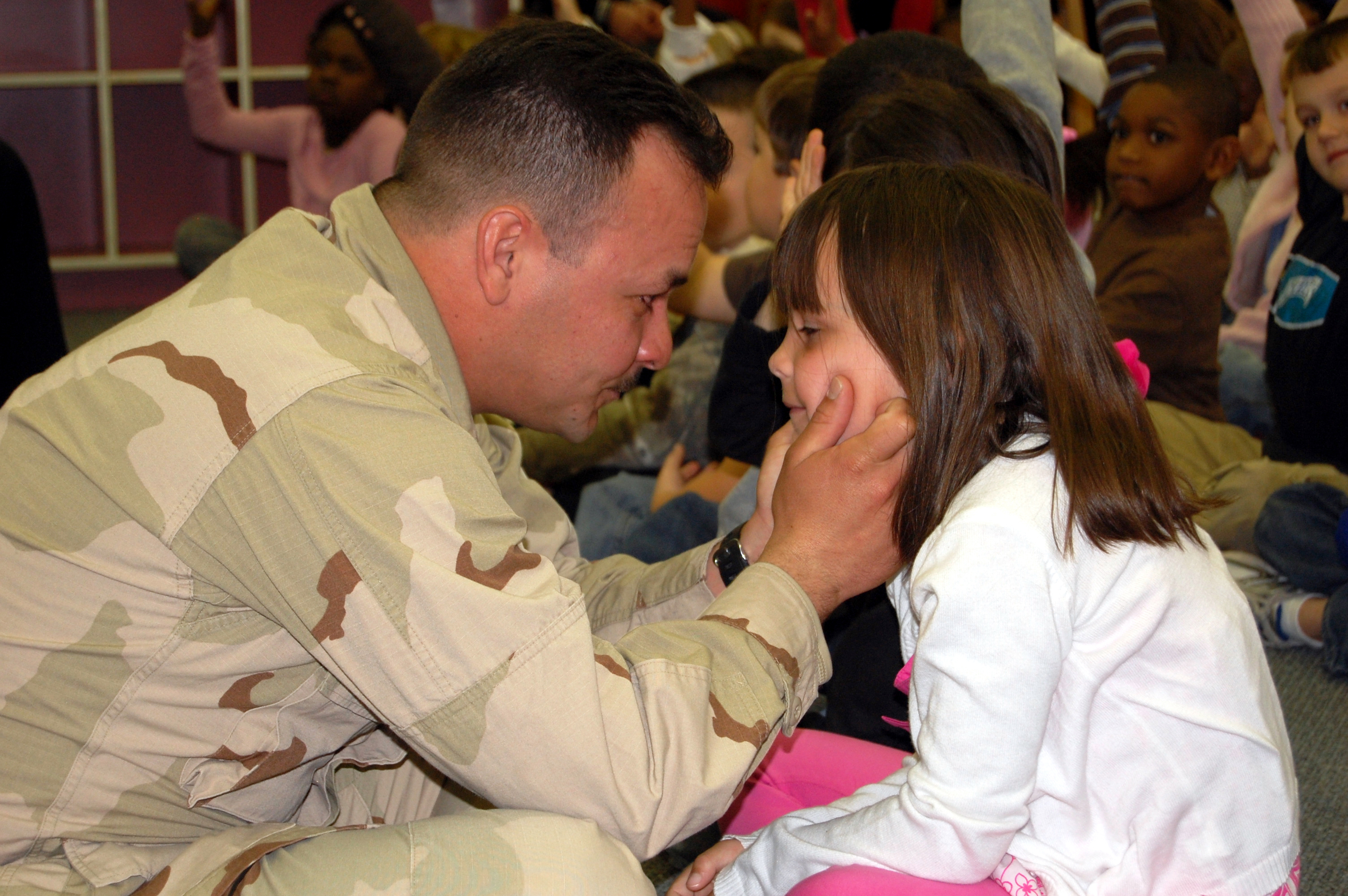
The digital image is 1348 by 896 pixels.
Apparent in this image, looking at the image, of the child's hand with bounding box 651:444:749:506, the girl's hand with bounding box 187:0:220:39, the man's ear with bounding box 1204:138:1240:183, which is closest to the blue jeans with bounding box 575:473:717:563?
the child's hand with bounding box 651:444:749:506

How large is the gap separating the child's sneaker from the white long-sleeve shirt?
1.13 metres

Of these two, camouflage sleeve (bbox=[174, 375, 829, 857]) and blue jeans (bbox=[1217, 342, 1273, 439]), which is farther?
blue jeans (bbox=[1217, 342, 1273, 439])

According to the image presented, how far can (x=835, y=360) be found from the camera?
3.75ft

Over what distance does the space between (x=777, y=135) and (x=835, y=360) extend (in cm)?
114

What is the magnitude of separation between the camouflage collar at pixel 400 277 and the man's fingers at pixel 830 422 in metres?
0.37

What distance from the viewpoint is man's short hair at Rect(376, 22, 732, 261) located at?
124cm

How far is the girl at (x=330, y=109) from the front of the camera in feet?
11.3

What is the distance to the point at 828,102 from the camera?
1807 millimetres

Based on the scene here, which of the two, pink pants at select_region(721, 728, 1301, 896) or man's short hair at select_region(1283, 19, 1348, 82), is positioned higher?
man's short hair at select_region(1283, 19, 1348, 82)

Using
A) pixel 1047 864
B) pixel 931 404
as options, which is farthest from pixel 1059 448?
pixel 1047 864

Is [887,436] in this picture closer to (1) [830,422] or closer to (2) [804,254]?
(1) [830,422]

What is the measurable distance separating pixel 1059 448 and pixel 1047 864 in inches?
15.3

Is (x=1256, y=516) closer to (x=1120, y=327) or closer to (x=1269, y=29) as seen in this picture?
(x=1120, y=327)

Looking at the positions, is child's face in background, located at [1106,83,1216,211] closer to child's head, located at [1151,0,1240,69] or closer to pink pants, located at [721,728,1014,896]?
child's head, located at [1151,0,1240,69]
